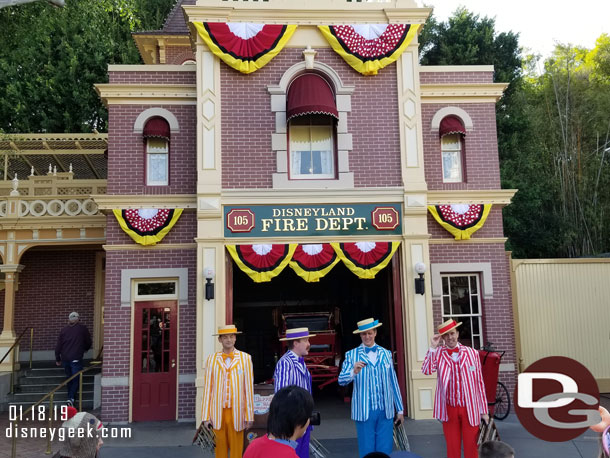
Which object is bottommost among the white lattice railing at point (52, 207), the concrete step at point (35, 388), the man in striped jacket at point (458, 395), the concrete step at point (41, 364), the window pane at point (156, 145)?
the concrete step at point (35, 388)

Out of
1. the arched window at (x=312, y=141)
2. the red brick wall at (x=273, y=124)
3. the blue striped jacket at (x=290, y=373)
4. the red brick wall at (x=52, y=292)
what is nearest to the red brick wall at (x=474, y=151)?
the red brick wall at (x=273, y=124)

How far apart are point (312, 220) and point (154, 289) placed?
3.58m

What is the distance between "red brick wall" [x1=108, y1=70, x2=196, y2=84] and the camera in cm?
1184

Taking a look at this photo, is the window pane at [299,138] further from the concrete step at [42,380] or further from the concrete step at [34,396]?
the concrete step at [42,380]

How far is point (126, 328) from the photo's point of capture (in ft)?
36.9

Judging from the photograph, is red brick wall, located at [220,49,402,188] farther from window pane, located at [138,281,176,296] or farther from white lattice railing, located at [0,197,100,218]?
white lattice railing, located at [0,197,100,218]

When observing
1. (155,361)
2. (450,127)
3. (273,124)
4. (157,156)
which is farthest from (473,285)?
(157,156)

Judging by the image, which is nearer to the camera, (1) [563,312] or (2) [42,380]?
(1) [563,312]

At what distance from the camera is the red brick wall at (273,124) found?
1140cm

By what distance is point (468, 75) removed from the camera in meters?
12.5

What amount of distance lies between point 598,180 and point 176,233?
792 inches

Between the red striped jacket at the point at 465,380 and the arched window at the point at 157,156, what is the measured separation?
7.33 metres

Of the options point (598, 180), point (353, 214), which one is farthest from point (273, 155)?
point (598, 180)

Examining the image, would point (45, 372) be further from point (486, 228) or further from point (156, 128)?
point (486, 228)
